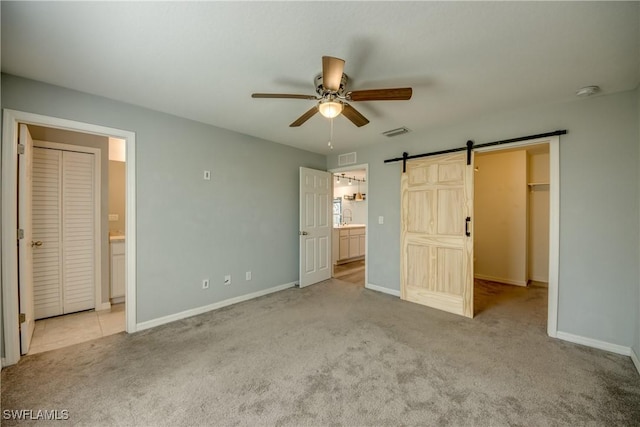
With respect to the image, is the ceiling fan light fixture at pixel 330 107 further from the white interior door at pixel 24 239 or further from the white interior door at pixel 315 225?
the white interior door at pixel 24 239

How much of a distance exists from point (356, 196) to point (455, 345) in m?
5.56

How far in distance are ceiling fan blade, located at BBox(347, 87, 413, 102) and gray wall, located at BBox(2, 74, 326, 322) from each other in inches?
88.5

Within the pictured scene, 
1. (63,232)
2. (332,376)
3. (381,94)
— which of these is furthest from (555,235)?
(63,232)

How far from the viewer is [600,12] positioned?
4.79 ft

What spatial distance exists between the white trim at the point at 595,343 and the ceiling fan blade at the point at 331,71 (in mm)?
3338

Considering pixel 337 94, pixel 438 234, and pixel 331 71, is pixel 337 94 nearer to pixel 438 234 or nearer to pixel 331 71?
pixel 331 71

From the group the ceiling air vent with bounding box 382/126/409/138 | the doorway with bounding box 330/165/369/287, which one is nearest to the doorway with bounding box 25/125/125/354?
the doorway with bounding box 330/165/369/287

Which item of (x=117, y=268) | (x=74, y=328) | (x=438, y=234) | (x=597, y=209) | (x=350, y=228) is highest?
(x=597, y=209)

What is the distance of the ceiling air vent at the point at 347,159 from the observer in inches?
178

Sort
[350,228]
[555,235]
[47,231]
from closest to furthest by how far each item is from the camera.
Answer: [555,235], [47,231], [350,228]

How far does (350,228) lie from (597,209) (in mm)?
4527

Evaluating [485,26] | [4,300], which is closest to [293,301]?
[4,300]

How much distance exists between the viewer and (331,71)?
1.62 metres

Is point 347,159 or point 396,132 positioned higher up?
point 396,132
